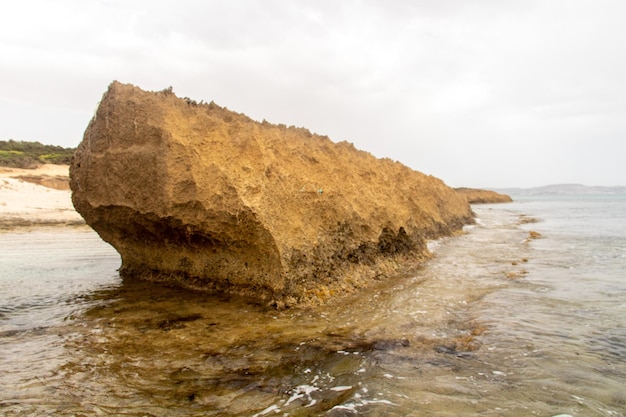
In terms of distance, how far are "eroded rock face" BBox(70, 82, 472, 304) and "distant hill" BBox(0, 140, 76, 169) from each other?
18933 millimetres

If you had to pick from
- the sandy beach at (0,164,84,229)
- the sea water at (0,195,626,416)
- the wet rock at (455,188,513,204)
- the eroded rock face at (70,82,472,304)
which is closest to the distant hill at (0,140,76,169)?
the sandy beach at (0,164,84,229)

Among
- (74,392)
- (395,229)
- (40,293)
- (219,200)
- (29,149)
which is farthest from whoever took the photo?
(29,149)

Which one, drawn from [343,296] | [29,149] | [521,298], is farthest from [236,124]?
[29,149]

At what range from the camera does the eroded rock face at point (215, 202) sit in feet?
21.2

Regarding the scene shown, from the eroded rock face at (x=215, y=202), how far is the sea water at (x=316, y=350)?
515 mm

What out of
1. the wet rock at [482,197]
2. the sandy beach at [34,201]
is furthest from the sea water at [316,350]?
the wet rock at [482,197]

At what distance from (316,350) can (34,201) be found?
2047 centimetres

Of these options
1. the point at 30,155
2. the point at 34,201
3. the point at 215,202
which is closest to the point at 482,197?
the point at 30,155

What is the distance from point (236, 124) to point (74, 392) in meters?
4.83

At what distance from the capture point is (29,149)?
132 ft

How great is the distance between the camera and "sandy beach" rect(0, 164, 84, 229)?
652 inches

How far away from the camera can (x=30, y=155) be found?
35.2 metres

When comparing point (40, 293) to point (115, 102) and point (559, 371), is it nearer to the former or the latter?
point (115, 102)

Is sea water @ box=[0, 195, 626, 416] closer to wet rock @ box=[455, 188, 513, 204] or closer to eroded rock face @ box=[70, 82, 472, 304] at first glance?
eroded rock face @ box=[70, 82, 472, 304]
